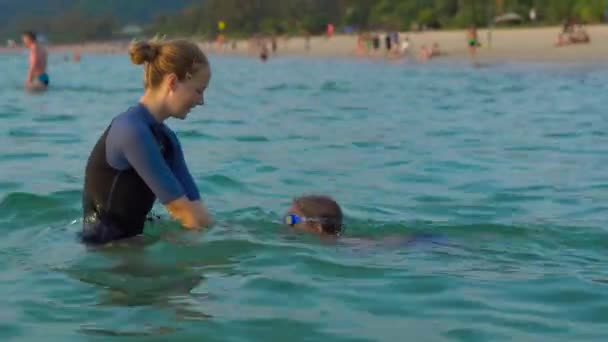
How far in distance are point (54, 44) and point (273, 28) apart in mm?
88508

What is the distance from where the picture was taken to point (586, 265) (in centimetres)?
552

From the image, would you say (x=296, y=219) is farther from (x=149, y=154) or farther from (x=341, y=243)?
(x=149, y=154)

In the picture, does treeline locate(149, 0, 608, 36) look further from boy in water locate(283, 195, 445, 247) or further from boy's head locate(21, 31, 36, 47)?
boy's head locate(21, 31, 36, 47)

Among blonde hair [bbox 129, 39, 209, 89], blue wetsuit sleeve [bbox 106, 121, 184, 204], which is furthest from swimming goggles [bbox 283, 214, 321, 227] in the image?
blonde hair [bbox 129, 39, 209, 89]

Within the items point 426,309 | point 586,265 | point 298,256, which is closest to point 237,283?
point 298,256

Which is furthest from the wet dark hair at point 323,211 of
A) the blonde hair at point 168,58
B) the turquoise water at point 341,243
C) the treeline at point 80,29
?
the treeline at point 80,29

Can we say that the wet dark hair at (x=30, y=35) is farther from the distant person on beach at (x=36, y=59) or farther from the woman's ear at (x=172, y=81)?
the woman's ear at (x=172, y=81)

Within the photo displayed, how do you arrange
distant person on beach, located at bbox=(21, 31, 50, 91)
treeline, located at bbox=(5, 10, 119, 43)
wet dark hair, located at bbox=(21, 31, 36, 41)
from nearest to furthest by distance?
1. wet dark hair, located at bbox=(21, 31, 36, 41)
2. distant person on beach, located at bbox=(21, 31, 50, 91)
3. treeline, located at bbox=(5, 10, 119, 43)

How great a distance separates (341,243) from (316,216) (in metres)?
0.28

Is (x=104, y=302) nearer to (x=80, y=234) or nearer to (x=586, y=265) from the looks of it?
(x=80, y=234)

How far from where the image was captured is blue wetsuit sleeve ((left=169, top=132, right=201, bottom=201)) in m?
5.21

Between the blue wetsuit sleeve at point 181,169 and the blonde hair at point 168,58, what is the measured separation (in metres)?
0.50

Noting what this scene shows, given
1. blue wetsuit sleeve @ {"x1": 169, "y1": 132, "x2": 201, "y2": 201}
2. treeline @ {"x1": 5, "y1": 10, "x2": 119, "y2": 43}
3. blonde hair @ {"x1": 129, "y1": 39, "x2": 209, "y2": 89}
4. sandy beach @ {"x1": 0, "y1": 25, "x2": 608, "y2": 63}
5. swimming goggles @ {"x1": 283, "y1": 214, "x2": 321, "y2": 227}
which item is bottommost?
treeline @ {"x1": 5, "y1": 10, "x2": 119, "y2": 43}

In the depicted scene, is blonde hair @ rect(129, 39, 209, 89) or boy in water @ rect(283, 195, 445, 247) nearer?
blonde hair @ rect(129, 39, 209, 89)
